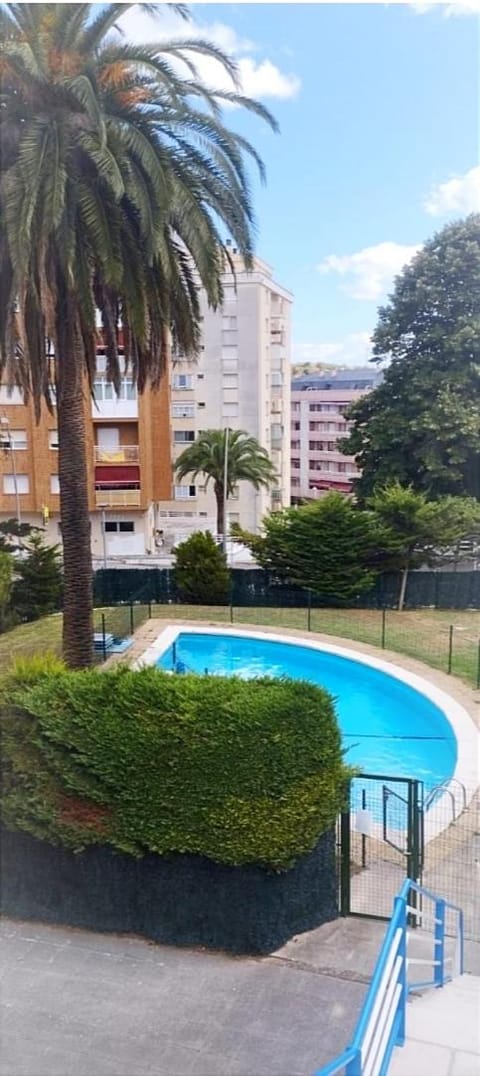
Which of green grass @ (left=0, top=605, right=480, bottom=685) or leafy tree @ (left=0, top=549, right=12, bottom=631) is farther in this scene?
leafy tree @ (left=0, top=549, right=12, bottom=631)

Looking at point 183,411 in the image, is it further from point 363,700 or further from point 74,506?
point 74,506

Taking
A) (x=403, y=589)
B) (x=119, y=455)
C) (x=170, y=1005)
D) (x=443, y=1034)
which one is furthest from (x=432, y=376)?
(x=443, y=1034)

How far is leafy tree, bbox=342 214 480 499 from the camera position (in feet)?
85.7

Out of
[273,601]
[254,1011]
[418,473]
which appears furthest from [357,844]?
[418,473]

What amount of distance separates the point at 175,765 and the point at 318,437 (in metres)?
75.0

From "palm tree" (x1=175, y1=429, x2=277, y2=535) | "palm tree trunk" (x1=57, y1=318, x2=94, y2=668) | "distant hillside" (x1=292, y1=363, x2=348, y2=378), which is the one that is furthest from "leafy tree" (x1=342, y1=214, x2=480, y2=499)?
"distant hillside" (x1=292, y1=363, x2=348, y2=378)

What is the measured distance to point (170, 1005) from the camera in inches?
239

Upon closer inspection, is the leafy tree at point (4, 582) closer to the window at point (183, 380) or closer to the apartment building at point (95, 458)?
the apartment building at point (95, 458)

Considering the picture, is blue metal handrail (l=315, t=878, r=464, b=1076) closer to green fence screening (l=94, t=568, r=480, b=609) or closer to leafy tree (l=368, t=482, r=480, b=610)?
leafy tree (l=368, t=482, r=480, b=610)

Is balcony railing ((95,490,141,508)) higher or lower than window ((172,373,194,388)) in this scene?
lower

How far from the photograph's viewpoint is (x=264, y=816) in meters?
6.63

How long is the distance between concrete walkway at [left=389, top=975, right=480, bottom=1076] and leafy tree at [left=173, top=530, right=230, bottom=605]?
19374 millimetres

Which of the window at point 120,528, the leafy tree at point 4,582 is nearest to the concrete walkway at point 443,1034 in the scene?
the leafy tree at point 4,582

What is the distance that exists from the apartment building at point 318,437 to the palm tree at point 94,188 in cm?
6374
